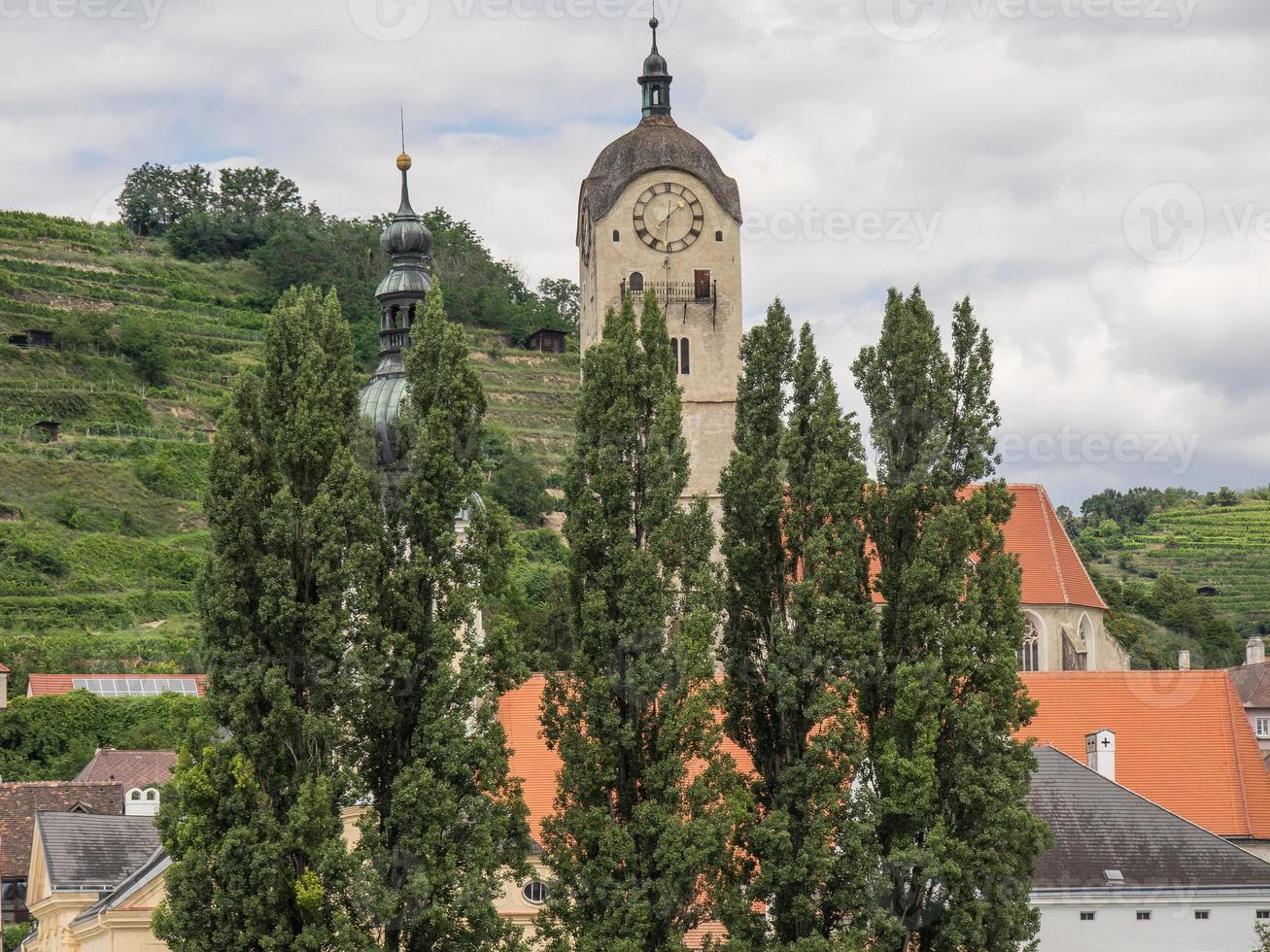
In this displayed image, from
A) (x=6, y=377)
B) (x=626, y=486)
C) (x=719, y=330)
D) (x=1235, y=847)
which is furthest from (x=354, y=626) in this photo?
(x=6, y=377)

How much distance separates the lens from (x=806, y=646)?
31500mm

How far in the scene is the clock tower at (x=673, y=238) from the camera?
69750mm

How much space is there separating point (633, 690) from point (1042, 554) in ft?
118

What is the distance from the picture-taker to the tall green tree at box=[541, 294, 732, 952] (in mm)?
29656

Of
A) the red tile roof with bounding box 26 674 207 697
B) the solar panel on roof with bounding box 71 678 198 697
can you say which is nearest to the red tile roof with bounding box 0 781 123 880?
the red tile roof with bounding box 26 674 207 697

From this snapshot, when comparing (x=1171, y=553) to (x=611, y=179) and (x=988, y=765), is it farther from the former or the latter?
(x=988, y=765)

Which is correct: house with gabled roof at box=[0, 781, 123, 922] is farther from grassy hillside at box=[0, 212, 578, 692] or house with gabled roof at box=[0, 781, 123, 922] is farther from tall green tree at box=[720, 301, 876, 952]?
tall green tree at box=[720, 301, 876, 952]

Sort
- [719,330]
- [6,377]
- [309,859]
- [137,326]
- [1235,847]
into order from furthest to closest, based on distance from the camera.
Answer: [137,326] → [6,377] → [719,330] → [1235,847] → [309,859]

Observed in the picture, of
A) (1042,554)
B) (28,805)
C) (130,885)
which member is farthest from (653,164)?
(130,885)

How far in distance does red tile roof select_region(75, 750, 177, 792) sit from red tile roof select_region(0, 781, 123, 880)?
8717 millimetres

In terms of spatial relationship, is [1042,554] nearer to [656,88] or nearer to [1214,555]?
[656,88]

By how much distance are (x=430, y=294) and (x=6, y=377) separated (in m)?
99.8

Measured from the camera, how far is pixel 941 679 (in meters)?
31.8

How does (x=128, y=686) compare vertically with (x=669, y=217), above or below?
below
